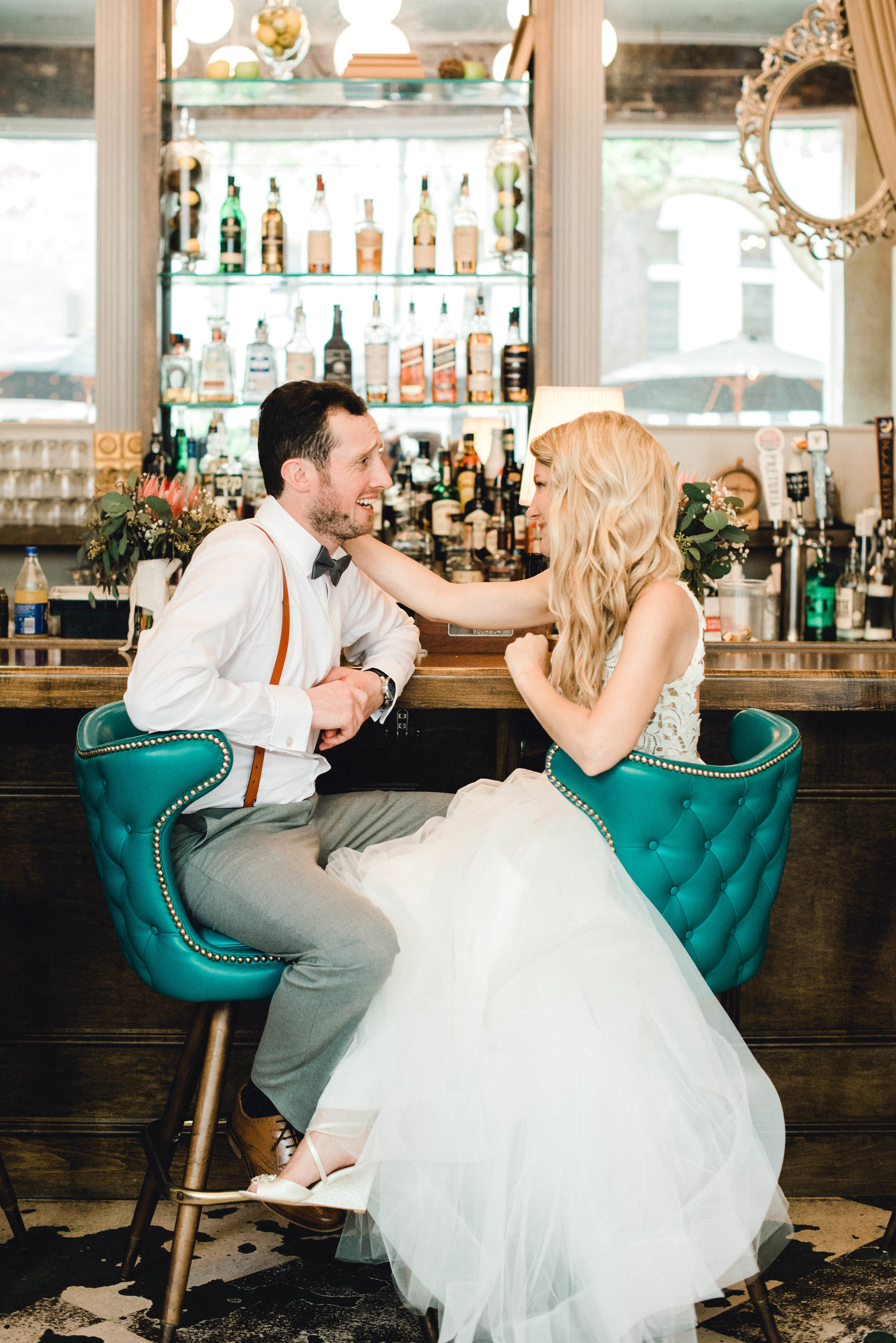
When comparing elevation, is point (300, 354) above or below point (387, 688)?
above

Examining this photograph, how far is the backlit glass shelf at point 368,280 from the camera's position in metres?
3.91

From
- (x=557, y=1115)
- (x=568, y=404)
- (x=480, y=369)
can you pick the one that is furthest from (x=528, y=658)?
(x=480, y=369)

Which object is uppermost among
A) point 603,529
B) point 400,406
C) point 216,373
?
point 216,373

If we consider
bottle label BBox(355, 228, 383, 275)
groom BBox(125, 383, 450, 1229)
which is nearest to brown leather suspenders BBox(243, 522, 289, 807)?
groom BBox(125, 383, 450, 1229)

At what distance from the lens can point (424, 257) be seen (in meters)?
3.94

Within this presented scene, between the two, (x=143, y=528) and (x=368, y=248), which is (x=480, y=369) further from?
(x=143, y=528)

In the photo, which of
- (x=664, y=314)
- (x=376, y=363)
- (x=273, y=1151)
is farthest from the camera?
(x=664, y=314)

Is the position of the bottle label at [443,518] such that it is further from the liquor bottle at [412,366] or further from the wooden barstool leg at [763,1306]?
the wooden barstool leg at [763,1306]

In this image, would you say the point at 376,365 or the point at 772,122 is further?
the point at 772,122

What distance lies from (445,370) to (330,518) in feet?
6.91

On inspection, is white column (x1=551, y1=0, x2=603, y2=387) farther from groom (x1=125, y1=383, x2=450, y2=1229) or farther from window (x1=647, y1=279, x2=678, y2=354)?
groom (x1=125, y1=383, x2=450, y2=1229)

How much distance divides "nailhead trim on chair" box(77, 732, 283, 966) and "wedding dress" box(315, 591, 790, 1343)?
0.72 ft

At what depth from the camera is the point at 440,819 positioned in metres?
1.85

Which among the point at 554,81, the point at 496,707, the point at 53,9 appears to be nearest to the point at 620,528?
the point at 496,707
